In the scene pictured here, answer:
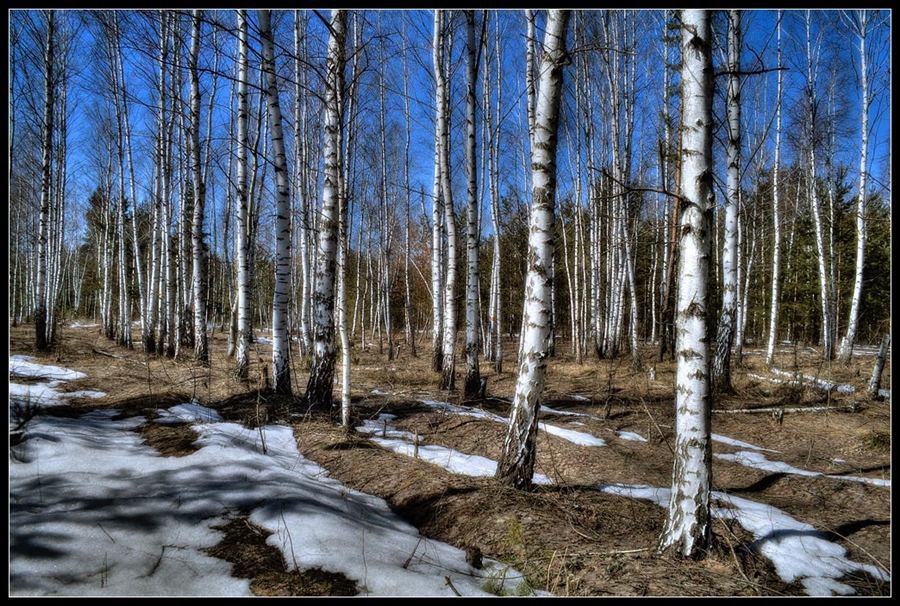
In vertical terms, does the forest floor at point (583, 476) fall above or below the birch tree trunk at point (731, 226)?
below

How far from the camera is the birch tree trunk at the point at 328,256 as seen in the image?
5.27 meters

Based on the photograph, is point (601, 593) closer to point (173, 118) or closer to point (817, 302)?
point (173, 118)

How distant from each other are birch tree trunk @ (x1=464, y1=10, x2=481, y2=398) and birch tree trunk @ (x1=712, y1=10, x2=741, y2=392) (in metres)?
4.42

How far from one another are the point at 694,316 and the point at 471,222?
224 inches

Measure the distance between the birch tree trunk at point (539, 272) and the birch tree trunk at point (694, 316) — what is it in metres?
1.01

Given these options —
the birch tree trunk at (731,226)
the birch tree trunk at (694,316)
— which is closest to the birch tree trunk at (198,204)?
the birch tree trunk at (694,316)

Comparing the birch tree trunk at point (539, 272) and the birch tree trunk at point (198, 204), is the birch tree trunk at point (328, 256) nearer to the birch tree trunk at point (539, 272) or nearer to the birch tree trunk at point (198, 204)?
the birch tree trunk at point (539, 272)

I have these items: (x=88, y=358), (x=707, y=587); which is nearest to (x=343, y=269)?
(x=707, y=587)

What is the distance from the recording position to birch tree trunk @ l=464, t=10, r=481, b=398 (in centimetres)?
715

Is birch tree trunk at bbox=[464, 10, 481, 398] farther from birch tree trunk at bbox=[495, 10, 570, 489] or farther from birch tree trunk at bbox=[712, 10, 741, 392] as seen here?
birch tree trunk at bbox=[712, 10, 741, 392]

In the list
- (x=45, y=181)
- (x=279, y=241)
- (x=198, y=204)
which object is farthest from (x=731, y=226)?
(x=45, y=181)

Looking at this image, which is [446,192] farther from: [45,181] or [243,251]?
[45,181]

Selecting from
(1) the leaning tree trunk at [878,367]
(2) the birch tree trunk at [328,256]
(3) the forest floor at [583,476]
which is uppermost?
(2) the birch tree trunk at [328,256]

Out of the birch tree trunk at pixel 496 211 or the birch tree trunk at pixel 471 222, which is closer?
the birch tree trunk at pixel 471 222
